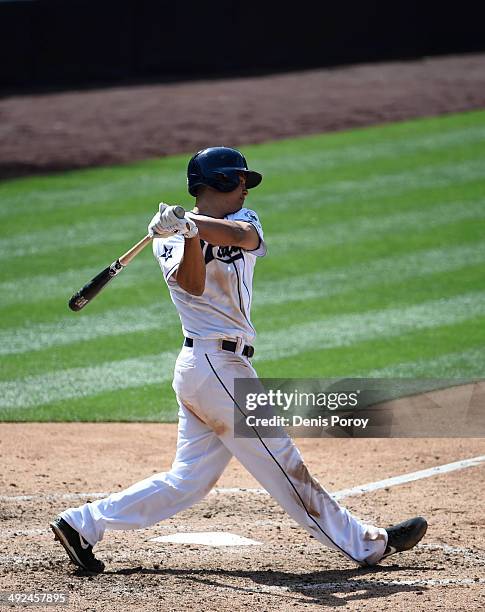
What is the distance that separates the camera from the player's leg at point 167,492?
466cm

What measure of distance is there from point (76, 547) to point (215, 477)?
670 mm

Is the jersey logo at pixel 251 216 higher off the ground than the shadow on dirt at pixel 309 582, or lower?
higher

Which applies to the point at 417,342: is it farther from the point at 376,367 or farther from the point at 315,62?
the point at 315,62

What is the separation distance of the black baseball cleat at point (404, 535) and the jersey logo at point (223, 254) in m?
1.39

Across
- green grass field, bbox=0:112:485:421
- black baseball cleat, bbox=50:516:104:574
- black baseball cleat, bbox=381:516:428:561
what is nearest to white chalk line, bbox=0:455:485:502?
black baseball cleat, bbox=381:516:428:561

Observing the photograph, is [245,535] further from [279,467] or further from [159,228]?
[159,228]

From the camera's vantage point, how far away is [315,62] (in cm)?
2253

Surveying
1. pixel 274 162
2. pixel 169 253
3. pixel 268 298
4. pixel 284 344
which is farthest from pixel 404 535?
pixel 274 162

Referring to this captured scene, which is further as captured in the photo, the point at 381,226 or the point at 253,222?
the point at 381,226

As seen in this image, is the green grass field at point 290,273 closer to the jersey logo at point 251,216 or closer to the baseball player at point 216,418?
the baseball player at point 216,418

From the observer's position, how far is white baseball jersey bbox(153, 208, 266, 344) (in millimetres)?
4582

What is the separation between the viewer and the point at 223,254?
180 inches

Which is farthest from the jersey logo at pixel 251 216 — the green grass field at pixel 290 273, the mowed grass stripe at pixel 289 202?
the mowed grass stripe at pixel 289 202

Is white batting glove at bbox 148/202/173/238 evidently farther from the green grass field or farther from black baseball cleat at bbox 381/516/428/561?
the green grass field
